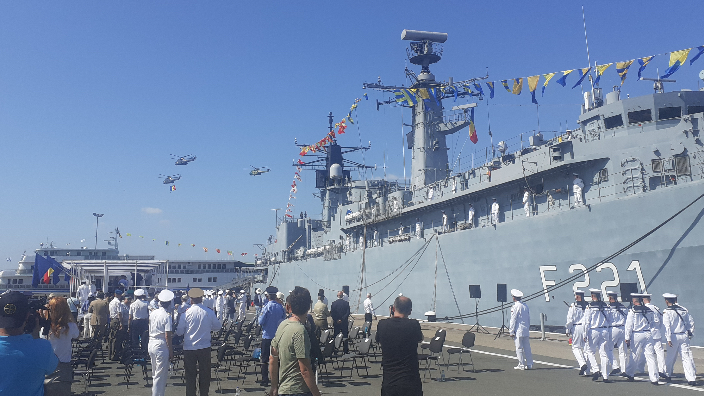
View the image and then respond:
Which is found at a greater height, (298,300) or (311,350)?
(298,300)

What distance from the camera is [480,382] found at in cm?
895

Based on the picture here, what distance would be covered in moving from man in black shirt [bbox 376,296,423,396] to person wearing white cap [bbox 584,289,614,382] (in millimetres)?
5805

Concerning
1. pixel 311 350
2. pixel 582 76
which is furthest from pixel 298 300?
pixel 582 76

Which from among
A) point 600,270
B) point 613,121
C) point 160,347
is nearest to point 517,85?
point 613,121

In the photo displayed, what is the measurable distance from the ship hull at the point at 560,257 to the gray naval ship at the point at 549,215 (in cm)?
3

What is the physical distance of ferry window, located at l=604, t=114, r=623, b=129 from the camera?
1492cm

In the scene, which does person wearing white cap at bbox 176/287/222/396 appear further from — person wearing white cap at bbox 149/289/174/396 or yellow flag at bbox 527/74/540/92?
yellow flag at bbox 527/74/540/92

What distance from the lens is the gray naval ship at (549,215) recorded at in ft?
42.2

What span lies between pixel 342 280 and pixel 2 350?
2653 cm

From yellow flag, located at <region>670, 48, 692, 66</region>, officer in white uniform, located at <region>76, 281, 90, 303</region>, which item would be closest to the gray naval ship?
yellow flag, located at <region>670, 48, 692, 66</region>

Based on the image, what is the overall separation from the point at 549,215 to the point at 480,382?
818cm

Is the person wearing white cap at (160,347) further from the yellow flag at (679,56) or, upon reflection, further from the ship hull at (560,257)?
the yellow flag at (679,56)

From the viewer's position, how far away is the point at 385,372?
469cm

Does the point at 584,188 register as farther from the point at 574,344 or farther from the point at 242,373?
the point at 242,373
